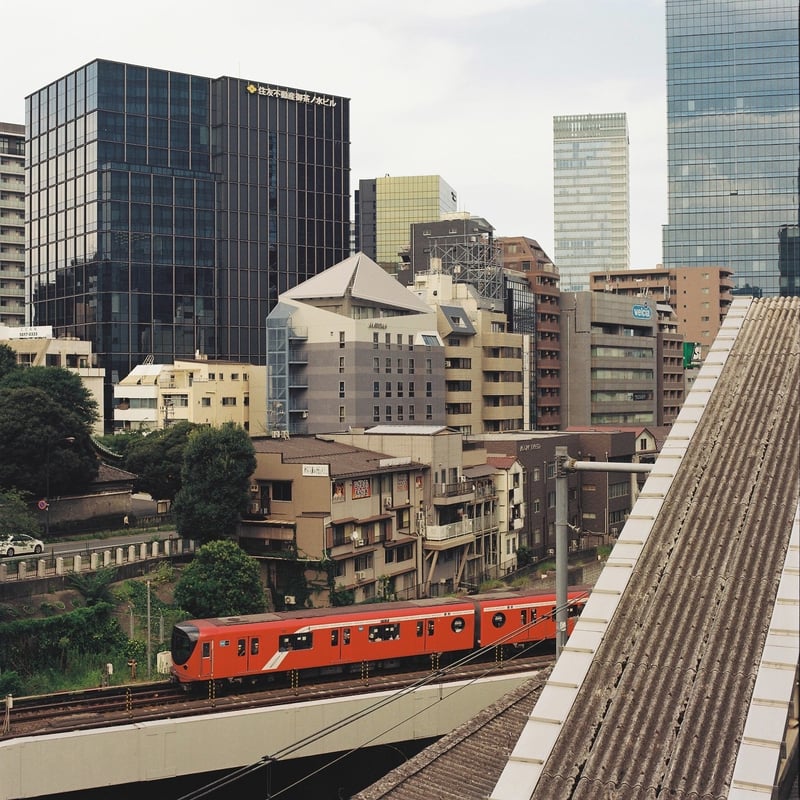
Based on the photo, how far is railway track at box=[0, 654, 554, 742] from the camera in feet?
101

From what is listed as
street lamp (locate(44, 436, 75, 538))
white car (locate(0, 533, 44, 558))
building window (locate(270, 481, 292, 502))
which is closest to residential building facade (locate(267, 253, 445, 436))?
street lamp (locate(44, 436, 75, 538))

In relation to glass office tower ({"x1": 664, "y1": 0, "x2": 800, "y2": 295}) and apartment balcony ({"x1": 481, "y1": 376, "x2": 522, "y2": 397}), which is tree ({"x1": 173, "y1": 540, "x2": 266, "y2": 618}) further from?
glass office tower ({"x1": 664, "y1": 0, "x2": 800, "y2": 295})

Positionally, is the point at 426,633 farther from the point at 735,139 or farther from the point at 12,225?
the point at 735,139

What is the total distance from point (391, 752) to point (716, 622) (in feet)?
64.8

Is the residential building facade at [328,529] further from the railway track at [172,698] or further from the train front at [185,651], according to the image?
the train front at [185,651]

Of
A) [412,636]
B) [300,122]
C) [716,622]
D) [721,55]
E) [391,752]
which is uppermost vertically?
[721,55]

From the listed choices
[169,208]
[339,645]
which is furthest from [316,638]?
[169,208]

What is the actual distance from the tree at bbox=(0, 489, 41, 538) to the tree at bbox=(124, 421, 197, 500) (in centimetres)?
1170

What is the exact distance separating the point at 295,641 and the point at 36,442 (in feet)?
89.9

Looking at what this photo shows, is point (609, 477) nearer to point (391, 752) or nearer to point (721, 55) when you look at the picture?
point (391, 752)

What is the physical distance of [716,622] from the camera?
54.2 ft

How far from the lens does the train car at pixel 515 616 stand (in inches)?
1513

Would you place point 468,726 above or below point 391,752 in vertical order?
above

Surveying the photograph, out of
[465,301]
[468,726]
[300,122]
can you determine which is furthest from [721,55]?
[468,726]
